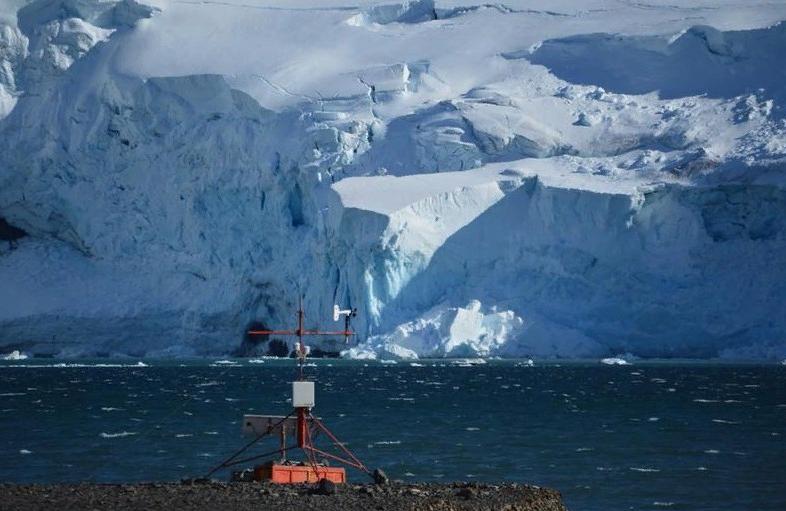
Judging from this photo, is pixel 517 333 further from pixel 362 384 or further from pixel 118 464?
pixel 118 464

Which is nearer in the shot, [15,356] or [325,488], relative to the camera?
[325,488]

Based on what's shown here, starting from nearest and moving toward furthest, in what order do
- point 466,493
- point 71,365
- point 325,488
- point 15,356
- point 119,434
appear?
point 325,488 < point 466,493 < point 119,434 < point 71,365 < point 15,356

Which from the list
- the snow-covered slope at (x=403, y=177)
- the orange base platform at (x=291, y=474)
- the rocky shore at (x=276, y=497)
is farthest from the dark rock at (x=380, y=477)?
the snow-covered slope at (x=403, y=177)

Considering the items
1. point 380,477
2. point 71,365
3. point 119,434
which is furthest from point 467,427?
point 71,365

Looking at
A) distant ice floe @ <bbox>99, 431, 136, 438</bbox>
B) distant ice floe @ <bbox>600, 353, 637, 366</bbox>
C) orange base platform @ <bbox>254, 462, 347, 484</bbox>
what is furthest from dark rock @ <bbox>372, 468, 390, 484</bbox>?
distant ice floe @ <bbox>600, 353, 637, 366</bbox>

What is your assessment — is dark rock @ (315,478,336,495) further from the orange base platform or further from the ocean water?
the ocean water

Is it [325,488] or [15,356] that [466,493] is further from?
[15,356]

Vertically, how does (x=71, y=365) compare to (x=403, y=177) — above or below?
below
